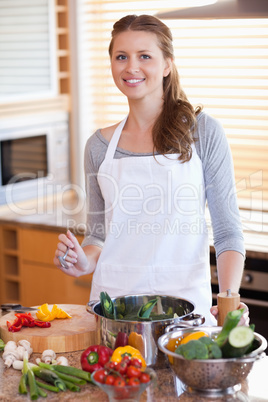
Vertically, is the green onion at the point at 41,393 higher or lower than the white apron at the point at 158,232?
lower

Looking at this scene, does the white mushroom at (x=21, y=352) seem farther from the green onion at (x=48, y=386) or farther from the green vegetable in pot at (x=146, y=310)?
the green vegetable in pot at (x=146, y=310)

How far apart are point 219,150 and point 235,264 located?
35 centimetres

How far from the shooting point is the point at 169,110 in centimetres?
196

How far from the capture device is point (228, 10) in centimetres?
203

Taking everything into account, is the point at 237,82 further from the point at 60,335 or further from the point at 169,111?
the point at 60,335

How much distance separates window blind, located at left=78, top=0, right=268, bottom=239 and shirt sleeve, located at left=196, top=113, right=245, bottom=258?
1.16m

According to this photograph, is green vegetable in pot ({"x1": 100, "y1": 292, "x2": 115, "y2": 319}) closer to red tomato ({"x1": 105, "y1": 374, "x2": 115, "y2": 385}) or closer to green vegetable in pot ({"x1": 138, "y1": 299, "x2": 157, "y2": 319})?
green vegetable in pot ({"x1": 138, "y1": 299, "x2": 157, "y2": 319})

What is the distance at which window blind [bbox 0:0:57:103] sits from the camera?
3.22 m

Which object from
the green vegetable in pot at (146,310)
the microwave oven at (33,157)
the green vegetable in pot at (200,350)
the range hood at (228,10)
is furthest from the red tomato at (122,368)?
the microwave oven at (33,157)

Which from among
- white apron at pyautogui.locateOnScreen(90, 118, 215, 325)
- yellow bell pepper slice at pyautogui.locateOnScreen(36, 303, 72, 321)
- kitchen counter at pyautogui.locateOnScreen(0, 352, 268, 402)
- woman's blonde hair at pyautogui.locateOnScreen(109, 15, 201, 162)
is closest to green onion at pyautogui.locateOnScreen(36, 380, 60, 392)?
kitchen counter at pyautogui.locateOnScreen(0, 352, 268, 402)

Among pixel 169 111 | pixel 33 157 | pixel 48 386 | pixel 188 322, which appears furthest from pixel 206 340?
pixel 33 157

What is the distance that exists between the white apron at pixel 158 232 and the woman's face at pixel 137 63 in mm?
216

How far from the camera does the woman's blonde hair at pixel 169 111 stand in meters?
1.89

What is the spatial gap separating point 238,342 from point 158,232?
0.68 m
